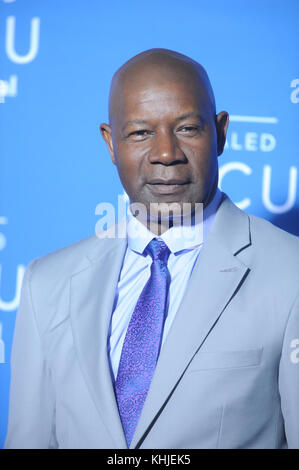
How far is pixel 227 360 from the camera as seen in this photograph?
1.13 metres

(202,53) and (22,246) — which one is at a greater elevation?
(202,53)

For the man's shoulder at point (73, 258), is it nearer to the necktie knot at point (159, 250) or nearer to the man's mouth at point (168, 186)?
the necktie knot at point (159, 250)

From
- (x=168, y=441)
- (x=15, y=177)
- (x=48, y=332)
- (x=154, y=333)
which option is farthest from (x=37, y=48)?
(x=168, y=441)

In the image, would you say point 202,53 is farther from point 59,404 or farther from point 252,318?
point 59,404

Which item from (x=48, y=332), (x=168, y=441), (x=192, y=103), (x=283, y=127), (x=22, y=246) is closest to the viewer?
(x=168, y=441)

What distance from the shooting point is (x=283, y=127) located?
1.96m

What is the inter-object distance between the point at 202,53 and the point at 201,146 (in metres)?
0.91

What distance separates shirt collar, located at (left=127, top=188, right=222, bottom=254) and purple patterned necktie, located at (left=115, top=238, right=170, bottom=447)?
Answer: 2.7 inches

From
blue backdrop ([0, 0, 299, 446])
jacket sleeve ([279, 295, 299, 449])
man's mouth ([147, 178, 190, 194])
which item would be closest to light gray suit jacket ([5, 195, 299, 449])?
jacket sleeve ([279, 295, 299, 449])

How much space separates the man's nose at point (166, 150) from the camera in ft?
3.85

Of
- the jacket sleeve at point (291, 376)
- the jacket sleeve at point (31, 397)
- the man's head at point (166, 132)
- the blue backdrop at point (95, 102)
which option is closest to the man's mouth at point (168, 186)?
the man's head at point (166, 132)

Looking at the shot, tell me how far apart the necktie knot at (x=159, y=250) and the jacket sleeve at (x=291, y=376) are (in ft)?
1.09

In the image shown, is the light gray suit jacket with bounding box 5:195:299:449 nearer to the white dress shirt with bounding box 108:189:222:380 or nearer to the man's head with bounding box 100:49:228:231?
the white dress shirt with bounding box 108:189:222:380

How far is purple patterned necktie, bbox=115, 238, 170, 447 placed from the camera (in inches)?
45.9
